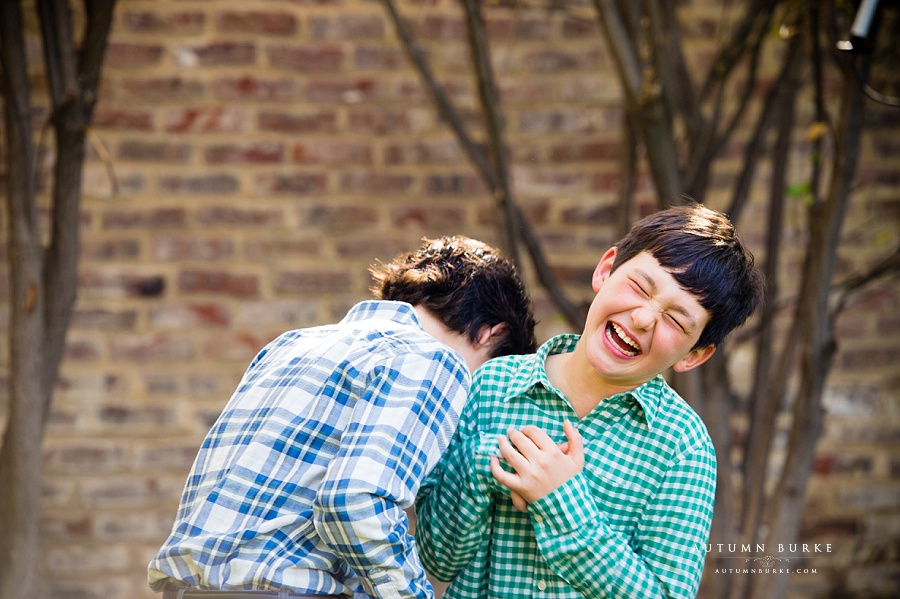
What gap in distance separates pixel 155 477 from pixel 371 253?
1.12 meters

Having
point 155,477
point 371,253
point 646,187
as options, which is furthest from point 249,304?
point 646,187

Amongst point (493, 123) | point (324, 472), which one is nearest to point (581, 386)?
point (324, 472)

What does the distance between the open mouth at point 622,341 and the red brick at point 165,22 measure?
91.7 inches

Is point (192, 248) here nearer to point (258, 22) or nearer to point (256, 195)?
point (256, 195)

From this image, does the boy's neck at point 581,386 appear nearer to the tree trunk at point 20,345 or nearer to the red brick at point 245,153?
the tree trunk at point 20,345

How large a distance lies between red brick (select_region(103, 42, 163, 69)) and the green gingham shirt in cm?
218

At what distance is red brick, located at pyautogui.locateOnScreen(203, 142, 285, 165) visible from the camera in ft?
11.0

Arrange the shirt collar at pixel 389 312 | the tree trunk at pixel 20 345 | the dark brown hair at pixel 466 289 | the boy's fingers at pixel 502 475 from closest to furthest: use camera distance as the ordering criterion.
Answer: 1. the boy's fingers at pixel 502 475
2. the shirt collar at pixel 389 312
3. the dark brown hair at pixel 466 289
4. the tree trunk at pixel 20 345

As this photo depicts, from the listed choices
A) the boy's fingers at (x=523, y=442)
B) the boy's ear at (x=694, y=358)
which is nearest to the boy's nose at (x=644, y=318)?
the boy's ear at (x=694, y=358)

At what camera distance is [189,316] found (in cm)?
336

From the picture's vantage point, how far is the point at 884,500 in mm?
3506

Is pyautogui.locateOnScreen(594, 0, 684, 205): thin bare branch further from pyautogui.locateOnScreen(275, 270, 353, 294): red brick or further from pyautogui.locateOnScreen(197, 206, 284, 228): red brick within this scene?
pyautogui.locateOnScreen(197, 206, 284, 228): red brick

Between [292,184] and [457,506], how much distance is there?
2030 millimetres

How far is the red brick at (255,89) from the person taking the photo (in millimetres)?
3334
